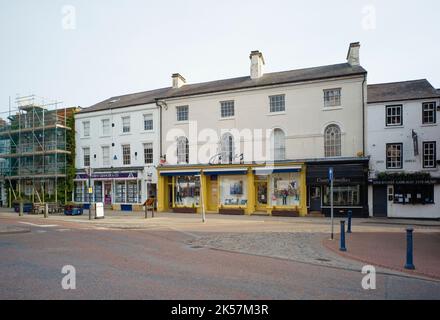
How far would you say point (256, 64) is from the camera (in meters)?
26.5

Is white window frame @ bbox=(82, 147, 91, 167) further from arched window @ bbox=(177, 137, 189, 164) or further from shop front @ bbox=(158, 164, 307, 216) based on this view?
arched window @ bbox=(177, 137, 189, 164)

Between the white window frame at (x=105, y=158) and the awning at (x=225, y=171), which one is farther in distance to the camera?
the white window frame at (x=105, y=158)

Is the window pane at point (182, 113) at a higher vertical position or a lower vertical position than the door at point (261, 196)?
higher

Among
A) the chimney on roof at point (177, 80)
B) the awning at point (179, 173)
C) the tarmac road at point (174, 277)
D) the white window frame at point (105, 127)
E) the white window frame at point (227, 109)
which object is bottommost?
the tarmac road at point (174, 277)

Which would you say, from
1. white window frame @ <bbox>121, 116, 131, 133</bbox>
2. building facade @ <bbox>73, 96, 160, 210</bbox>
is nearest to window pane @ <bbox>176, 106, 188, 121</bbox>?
building facade @ <bbox>73, 96, 160, 210</bbox>

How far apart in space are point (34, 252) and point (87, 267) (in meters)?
3.19

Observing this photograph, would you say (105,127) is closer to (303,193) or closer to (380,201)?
(303,193)

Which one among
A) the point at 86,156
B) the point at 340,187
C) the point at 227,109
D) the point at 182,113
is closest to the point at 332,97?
the point at 340,187

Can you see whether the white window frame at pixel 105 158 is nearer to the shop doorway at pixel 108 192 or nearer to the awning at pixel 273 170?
the shop doorway at pixel 108 192

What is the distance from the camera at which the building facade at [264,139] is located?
22.2 m

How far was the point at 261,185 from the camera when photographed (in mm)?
24531

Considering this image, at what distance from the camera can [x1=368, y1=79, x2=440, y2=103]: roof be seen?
70.0 ft

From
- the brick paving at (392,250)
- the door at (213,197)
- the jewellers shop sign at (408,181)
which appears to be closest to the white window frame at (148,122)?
the door at (213,197)

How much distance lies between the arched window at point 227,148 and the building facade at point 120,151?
5702 millimetres
